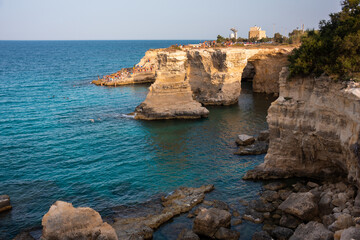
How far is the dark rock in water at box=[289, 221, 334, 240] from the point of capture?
15.1 m

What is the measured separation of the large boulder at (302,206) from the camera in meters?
18.7

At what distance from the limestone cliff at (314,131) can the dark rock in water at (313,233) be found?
4.34 m

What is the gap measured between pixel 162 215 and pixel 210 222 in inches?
143

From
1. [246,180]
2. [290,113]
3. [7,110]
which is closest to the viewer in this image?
[290,113]

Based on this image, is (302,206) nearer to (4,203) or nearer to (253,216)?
(253,216)

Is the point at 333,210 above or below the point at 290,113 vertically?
below

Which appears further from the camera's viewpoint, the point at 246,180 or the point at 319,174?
the point at 246,180

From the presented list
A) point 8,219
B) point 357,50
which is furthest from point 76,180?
point 357,50

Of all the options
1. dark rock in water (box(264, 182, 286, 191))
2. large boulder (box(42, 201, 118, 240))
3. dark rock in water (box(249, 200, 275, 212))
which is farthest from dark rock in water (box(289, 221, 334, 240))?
large boulder (box(42, 201, 118, 240))

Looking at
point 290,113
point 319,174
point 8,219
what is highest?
point 290,113

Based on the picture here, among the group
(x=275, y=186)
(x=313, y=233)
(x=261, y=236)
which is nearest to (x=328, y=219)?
(x=313, y=233)

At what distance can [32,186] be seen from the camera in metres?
25.7

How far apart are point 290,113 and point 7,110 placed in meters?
44.7

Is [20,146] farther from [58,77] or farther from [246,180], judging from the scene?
[58,77]
